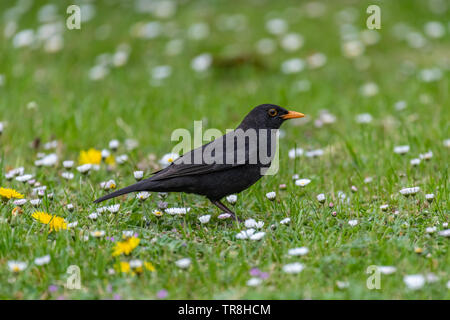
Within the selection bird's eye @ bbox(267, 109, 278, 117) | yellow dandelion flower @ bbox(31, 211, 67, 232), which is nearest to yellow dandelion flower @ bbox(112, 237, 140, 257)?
yellow dandelion flower @ bbox(31, 211, 67, 232)

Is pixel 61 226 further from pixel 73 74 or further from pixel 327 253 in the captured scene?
pixel 73 74

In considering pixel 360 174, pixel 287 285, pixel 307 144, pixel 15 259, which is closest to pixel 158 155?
pixel 307 144

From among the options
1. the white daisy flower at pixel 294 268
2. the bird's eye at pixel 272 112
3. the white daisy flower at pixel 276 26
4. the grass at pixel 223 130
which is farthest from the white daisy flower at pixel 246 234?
the white daisy flower at pixel 276 26

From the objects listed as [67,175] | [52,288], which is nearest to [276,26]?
[67,175]

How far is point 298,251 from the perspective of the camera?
3.46 metres

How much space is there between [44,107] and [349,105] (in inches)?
153

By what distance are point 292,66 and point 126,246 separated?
5788mm

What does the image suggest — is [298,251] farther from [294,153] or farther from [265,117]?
[294,153]

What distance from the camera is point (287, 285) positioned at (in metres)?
3.28

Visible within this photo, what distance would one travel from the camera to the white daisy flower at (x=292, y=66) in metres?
8.61

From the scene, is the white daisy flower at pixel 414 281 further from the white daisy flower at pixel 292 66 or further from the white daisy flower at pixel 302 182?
the white daisy flower at pixel 292 66

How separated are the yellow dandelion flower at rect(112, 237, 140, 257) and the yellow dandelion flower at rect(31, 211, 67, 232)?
20.4 inches

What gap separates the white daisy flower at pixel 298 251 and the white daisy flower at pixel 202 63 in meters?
5.48

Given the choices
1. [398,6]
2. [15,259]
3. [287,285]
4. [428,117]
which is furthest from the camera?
[398,6]
